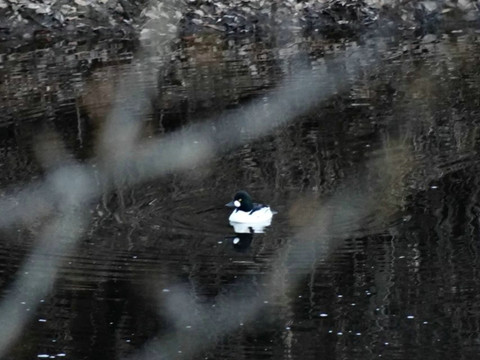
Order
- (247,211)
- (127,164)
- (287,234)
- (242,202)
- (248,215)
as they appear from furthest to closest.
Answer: (127,164)
(242,202)
(247,211)
(287,234)
(248,215)

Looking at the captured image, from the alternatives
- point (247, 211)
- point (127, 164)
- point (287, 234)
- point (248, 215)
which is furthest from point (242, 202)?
point (127, 164)

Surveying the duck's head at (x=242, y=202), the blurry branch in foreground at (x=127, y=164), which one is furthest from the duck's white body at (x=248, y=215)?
the blurry branch in foreground at (x=127, y=164)

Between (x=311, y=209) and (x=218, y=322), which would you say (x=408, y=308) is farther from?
(x=311, y=209)

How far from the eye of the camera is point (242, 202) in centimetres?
1088

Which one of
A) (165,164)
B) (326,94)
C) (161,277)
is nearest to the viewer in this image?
(161,277)

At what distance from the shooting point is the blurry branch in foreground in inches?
383

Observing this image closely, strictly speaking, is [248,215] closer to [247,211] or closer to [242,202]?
[247,211]

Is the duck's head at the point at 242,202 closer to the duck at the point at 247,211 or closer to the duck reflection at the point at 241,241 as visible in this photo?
the duck at the point at 247,211

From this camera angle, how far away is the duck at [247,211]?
34.6 feet

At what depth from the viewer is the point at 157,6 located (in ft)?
74.8

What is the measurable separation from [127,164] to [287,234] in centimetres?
292

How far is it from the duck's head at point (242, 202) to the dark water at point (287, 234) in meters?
0.18

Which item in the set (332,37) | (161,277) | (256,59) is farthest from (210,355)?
(332,37)

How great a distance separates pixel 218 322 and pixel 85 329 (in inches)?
37.8
